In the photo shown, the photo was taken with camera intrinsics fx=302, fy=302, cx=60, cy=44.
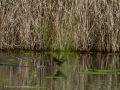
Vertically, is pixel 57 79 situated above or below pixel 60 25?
below

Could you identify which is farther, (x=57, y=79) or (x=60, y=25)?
(x=60, y=25)

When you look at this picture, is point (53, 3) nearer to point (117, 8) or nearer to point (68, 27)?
point (68, 27)

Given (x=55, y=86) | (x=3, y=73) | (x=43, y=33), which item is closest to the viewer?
(x=55, y=86)

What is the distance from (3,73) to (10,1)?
14.8 ft

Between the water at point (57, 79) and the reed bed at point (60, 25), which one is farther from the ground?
the reed bed at point (60, 25)

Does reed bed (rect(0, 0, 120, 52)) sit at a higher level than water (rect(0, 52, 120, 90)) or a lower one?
higher

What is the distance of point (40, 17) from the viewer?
8625mm

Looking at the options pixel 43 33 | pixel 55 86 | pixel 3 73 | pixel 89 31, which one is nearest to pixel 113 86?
pixel 55 86

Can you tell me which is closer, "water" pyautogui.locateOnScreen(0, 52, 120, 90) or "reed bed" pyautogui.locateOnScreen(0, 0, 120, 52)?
"water" pyautogui.locateOnScreen(0, 52, 120, 90)

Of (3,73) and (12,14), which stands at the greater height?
(12,14)

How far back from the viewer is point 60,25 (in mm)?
8484

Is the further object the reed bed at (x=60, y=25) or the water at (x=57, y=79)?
the reed bed at (x=60, y=25)

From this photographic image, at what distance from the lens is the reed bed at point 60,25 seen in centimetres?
835

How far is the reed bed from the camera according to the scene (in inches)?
329
